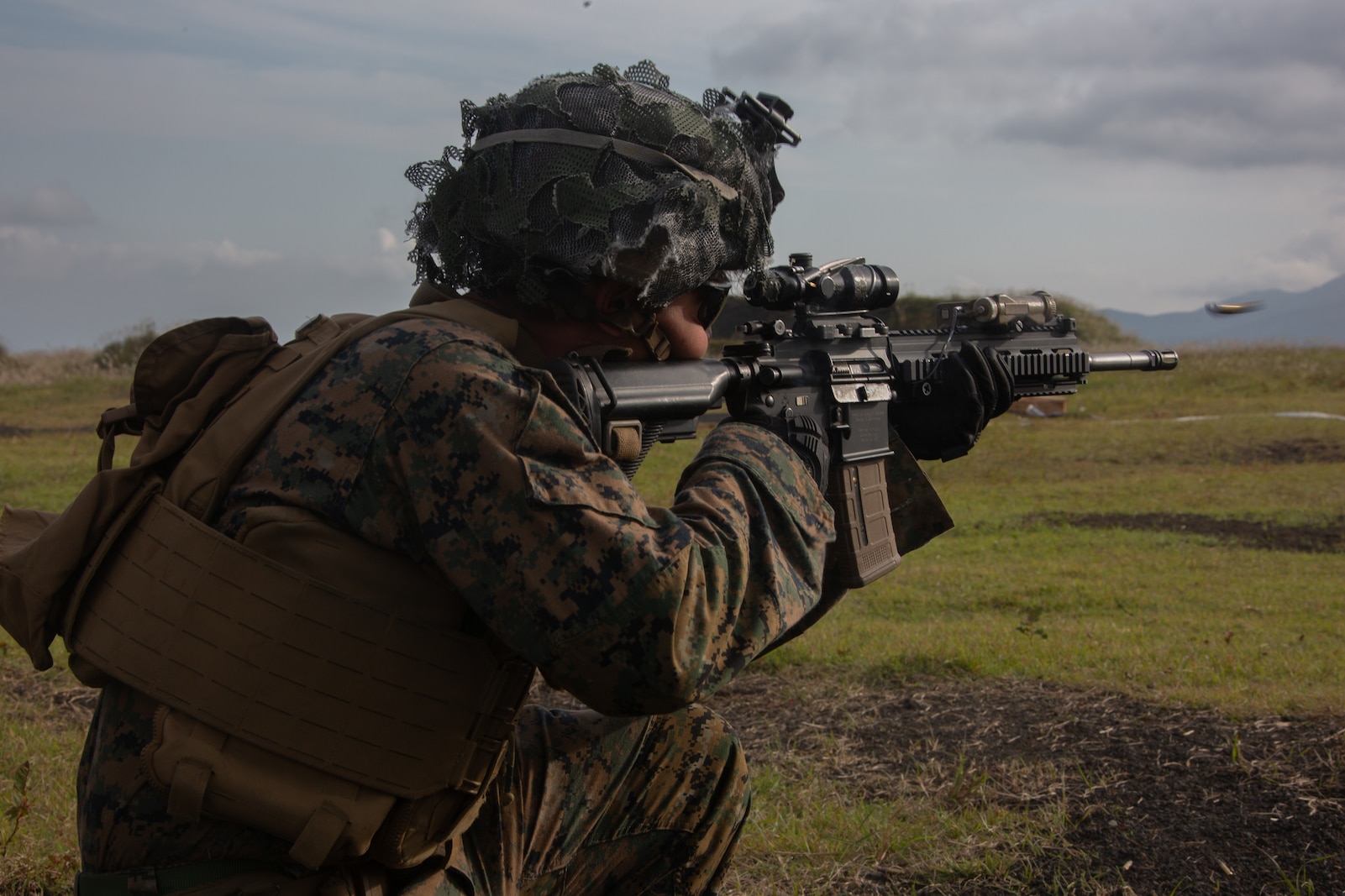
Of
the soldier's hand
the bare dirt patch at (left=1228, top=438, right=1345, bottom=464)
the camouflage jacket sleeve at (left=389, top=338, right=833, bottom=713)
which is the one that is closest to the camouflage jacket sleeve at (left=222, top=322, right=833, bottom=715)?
the camouflage jacket sleeve at (left=389, top=338, right=833, bottom=713)

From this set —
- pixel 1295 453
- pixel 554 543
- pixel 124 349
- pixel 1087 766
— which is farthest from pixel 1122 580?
pixel 124 349

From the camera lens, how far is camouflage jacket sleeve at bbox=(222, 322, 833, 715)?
1981 millimetres

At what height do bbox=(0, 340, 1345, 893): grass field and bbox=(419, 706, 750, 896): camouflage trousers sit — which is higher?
bbox=(419, 706, 750, 896): camouflage trousers

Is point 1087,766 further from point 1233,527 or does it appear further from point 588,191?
point 1233,527

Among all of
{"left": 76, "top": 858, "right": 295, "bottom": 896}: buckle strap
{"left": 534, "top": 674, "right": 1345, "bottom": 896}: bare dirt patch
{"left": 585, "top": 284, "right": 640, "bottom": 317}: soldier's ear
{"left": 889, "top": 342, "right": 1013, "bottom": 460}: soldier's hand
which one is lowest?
{"left": 534, "top": 674, "right": 1345, "bottom": 896}: bare dirt patch

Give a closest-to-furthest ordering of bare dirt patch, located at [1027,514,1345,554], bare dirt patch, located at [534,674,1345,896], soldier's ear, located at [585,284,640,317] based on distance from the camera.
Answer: soldier's ear, located at [585,284,640,317] < bare dirt patch, located at [534,674,1345,896] < bare dirt patch, located at [1027,514,1345,554]

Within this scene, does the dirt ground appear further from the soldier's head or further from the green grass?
the soldier's head

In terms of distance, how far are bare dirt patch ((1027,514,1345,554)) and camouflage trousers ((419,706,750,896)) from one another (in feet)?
26.6

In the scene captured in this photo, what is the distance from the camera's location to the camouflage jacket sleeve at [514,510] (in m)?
1.98

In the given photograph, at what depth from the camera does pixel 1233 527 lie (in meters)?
10.4

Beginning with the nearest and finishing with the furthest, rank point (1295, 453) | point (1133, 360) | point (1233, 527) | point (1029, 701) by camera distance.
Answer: point (1029, 701)
point (1133, 360)
point (1233, 527)
point (1295, 453)

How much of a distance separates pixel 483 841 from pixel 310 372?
1.20 meters

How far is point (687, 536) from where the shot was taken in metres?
2.09

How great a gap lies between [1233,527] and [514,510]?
10023 millimetres
